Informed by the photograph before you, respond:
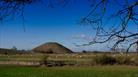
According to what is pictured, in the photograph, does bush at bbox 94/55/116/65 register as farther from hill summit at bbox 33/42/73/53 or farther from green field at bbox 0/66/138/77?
hill summit at bbox 33/42/73/53

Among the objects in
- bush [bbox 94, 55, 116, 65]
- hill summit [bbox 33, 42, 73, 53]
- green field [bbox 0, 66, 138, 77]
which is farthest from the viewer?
hill summit [bbox 33, 42, 73, 53]

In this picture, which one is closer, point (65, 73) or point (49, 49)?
point (65, 73)

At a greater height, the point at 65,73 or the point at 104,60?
the point at 104,60

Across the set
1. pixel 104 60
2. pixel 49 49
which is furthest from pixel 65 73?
pixel 49 49

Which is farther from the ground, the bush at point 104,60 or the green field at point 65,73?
the bush at point 104,60

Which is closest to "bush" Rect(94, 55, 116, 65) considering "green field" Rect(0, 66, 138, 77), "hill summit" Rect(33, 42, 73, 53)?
"green field" Rect(0, 66, 138, 77)

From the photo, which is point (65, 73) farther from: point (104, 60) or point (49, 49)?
→ point (49, 49)

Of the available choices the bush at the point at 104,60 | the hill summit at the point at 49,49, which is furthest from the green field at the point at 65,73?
the hill summit at the point at 49,49

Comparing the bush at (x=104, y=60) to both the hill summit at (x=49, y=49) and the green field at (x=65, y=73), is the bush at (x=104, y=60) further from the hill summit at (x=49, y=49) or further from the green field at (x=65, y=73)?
the hill summit at (x=49, y=49)

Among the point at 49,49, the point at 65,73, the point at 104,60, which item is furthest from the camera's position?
the point at 49,49

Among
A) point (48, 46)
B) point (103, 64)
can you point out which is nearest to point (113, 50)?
point (103, 64)

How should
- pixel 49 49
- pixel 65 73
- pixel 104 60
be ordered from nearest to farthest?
1. pixel 65 73
2. pixel 104 60
3. pixel 49 49

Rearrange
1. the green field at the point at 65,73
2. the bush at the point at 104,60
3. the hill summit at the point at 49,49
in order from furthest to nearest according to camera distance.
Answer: the hill summit at the point at 49,49
the bush at the point at 104,60
the green field at the point at 65,73

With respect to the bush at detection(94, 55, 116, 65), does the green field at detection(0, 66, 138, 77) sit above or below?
below
